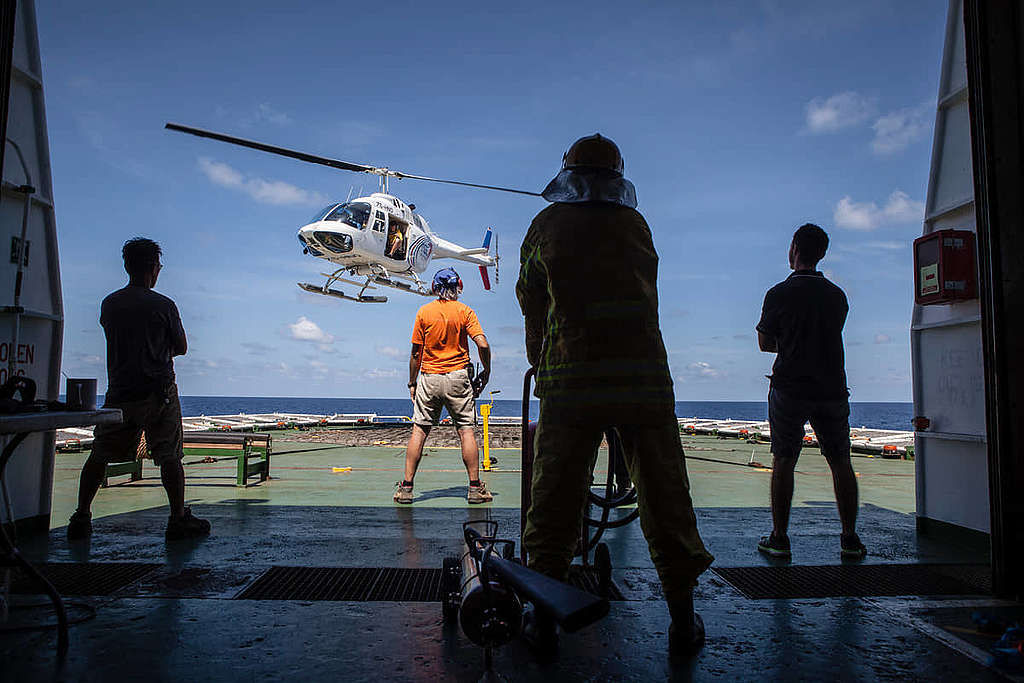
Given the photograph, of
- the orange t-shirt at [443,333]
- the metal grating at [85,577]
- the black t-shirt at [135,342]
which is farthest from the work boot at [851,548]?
the black t-shirt at [135,342]

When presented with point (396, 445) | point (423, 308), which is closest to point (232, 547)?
point (423, 308)

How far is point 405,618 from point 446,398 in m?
3.05

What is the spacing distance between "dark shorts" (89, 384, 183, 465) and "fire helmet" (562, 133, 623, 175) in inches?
127

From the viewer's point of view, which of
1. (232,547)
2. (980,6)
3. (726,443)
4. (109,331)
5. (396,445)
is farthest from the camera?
(726,443)

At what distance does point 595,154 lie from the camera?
262 cm

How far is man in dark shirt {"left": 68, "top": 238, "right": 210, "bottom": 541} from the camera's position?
13.5ft

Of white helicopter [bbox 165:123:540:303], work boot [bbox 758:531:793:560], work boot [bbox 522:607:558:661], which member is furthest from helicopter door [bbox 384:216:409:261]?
work boot [bbox 522:607:558:661]

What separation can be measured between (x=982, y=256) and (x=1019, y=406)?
0.78m

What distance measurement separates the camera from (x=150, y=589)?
2986mm

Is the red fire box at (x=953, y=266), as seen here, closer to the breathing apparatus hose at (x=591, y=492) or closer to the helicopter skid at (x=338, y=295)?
the breathing apparatus hose at (x=591, y=492)

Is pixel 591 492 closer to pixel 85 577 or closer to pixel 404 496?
pixel 85 577

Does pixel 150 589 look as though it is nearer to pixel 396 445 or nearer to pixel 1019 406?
pixel 1019 406

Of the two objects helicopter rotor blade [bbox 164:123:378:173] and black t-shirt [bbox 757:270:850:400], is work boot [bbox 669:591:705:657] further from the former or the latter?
helicopter rotor blade [bbox 164:123:378:173]

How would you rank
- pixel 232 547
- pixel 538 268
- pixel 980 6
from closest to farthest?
1. pixel 538 268
2. pixel 980 6
3. pixel 232 547
